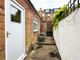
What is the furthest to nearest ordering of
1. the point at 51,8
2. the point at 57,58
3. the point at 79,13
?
the point at 51,8
the point at 57,58
the point at 79,13

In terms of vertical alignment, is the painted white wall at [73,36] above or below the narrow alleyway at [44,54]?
above

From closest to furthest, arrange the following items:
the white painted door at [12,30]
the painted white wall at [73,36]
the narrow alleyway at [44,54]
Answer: the painted white wall at [73,36] < the white painted door at [12,30] < the narrow alleyway at [44,54]

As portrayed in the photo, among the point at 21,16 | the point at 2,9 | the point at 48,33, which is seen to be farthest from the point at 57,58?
the point at 48,33

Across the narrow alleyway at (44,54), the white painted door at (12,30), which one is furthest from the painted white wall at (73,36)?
the narrow alleyway at (44,54)

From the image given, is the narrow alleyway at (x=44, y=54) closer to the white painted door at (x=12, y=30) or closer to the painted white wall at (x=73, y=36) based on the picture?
the white painted door at (x=12, y=30)

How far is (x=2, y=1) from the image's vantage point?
273 cm

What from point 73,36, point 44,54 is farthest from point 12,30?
point 44,54

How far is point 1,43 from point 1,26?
383 millimetres

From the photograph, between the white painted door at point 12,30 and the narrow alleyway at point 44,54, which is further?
the narrow alleyway at point 44,54

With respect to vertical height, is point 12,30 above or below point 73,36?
above

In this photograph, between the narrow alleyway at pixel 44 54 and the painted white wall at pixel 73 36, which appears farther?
the narrow alleyway at pixel 44 54

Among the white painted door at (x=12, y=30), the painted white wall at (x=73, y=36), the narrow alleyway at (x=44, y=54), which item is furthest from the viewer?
the narrow alleyway at (x=44, y=54)

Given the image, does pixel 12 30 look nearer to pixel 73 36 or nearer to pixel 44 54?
pixel 73 36

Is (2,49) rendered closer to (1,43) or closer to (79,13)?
(1,43)
